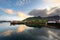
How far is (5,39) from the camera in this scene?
2.66 meters

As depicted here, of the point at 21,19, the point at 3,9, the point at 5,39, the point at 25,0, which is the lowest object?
the point at 5,39

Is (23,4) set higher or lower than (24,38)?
higher

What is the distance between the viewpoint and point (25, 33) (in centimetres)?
274

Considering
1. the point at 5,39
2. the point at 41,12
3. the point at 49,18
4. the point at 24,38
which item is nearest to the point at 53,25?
the point at 49,18

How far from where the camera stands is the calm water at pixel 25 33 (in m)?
2.69

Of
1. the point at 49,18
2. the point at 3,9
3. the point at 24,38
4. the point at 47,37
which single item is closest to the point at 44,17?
the point at 49,18

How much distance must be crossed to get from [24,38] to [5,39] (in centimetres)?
40

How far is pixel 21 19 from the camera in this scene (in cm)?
280

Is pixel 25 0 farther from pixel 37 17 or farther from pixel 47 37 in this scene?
pixel 47 37

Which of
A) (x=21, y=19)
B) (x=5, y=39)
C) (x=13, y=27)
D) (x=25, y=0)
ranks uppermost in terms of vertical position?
(x=25, y=0)

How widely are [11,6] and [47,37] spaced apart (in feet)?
3.39

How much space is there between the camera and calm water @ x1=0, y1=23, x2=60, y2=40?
2690 mm

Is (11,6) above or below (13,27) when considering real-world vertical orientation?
above

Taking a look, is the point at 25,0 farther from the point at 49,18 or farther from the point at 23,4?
the point at 49,18
